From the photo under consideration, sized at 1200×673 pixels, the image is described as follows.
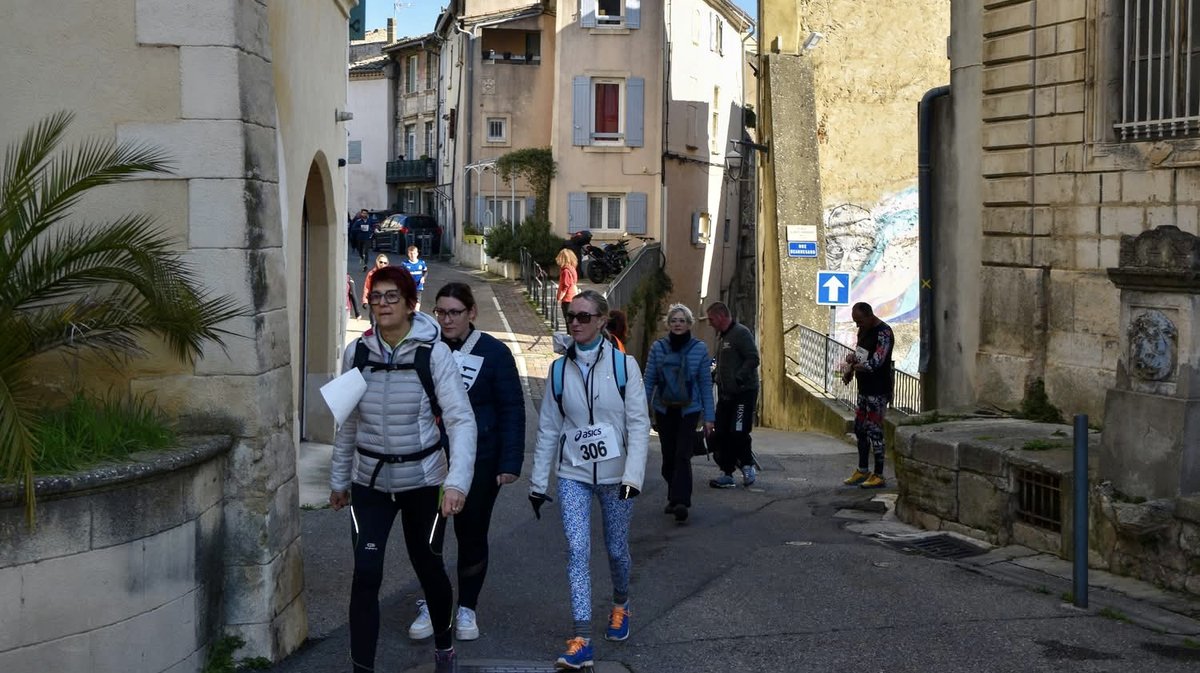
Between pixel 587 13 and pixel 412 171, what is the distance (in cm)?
2054

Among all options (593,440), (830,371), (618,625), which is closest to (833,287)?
(830,371)

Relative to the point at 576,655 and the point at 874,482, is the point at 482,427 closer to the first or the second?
the point at 576,655

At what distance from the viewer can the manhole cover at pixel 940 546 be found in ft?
32.2

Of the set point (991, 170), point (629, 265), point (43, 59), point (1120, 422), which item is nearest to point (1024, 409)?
point (991, 170)

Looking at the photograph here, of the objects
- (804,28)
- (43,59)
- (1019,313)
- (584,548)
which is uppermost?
(804,28)

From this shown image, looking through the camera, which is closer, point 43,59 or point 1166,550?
point 43,59

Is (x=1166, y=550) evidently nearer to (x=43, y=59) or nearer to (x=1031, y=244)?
(x=1031, y=244)

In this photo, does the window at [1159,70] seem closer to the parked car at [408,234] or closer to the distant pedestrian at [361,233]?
the distant pedestrian at [361,233]

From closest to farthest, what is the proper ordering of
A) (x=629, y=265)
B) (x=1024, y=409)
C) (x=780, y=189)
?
(x=1024, y=409) < (x=780, y=189) < (x=629, y=265)

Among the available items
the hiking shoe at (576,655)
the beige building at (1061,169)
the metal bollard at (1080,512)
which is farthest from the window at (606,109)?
the hiking shoe at (576,655)

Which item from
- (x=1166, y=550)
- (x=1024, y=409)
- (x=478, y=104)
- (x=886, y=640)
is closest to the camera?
(x=886, y=640)

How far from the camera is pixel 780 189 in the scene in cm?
2520

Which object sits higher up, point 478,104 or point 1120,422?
point 478,104

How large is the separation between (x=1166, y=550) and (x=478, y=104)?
35895 mm
